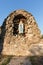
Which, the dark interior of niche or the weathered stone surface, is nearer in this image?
the weathered stone surface

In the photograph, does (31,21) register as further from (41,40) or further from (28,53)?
(28,53)

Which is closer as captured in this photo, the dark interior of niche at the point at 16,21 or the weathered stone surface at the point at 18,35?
the weathered stone surface at the point at 18,35

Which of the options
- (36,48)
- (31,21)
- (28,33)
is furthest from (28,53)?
(31,21)

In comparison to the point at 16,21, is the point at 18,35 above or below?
below

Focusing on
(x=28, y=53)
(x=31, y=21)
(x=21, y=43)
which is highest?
(x=31, y=21)

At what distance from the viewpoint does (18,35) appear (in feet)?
38.6

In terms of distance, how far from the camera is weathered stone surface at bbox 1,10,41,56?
11.4 m

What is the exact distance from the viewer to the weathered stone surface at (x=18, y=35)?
448 inches

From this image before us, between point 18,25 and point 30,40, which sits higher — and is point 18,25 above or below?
above

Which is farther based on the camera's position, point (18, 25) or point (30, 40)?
point (18, 25)

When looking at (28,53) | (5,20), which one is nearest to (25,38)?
(28,53)

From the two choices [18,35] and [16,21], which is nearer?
[18,35]

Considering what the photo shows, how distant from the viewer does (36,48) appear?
10.9 m

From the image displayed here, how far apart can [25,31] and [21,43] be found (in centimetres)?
101
